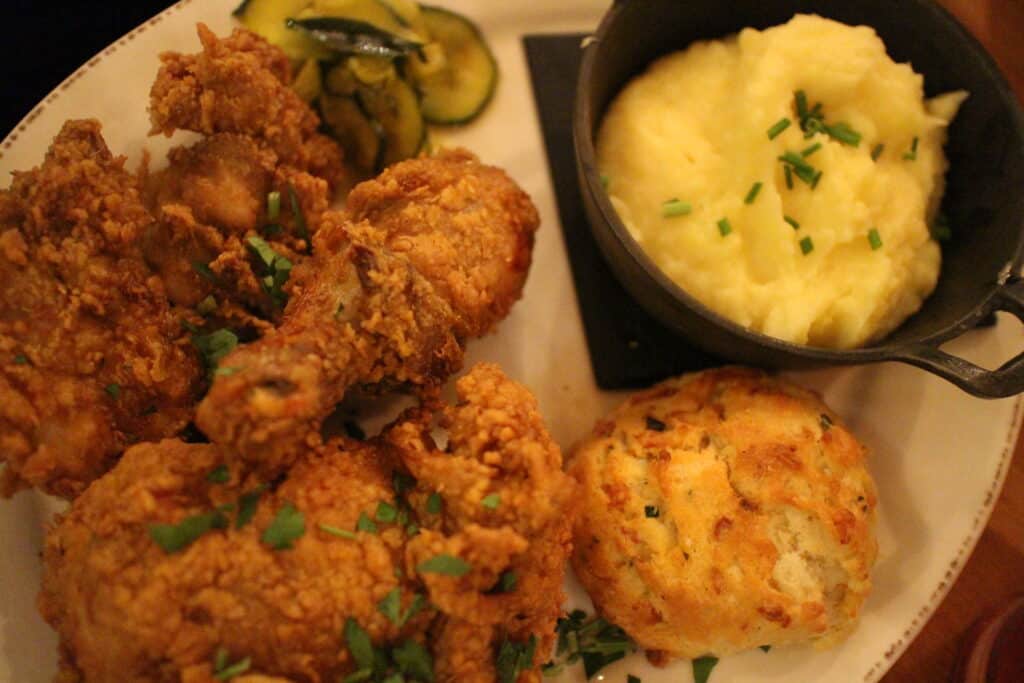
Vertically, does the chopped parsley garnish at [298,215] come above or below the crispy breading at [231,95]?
below

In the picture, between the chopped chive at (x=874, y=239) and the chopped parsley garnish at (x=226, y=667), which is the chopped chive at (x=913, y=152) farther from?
the chopped parsley garnish at (x=226, y=667)

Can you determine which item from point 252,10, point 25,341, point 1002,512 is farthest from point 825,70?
point 25,341

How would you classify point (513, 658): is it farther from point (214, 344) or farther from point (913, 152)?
point (913, 152)

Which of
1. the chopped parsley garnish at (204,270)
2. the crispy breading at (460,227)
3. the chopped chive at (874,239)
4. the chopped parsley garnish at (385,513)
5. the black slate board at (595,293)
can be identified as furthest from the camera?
the black slate board at (595,293)

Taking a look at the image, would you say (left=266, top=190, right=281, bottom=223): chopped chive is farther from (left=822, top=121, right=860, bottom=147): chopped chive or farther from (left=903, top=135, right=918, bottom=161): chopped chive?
(left=903, top=135, right=918, bottom=161): chopped chive

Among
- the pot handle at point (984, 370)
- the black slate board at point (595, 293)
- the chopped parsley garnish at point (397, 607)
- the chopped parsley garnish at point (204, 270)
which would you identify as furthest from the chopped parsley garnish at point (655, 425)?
the chopped parsley garnish at point (204, 270)

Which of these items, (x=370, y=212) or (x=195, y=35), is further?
(x=195, y=35)

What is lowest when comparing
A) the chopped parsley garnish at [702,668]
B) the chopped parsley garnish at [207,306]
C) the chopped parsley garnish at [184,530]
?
the chopped parsley garnish at [702,668]

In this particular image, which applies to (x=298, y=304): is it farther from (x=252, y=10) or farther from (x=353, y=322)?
(x=252, y=10)
